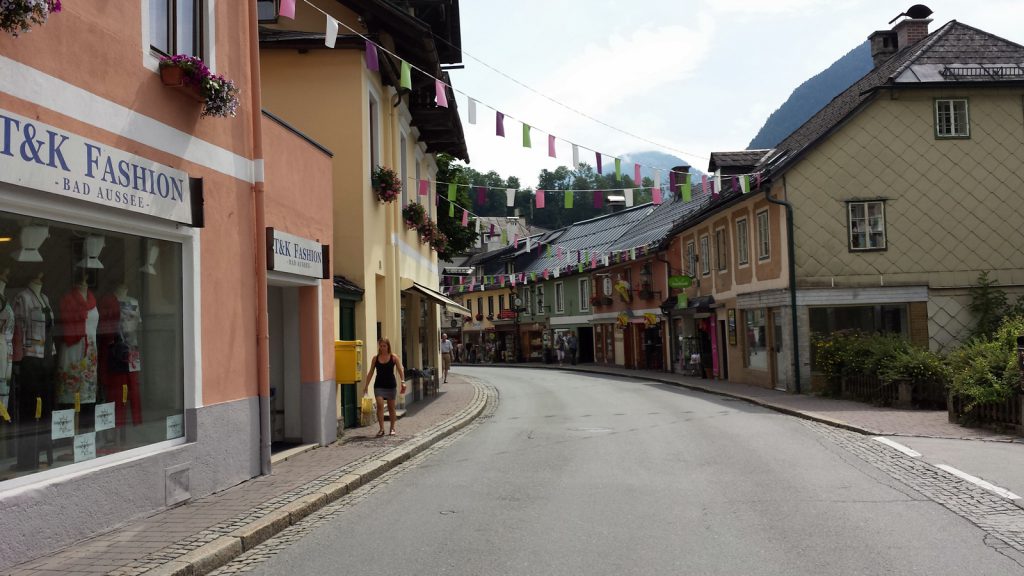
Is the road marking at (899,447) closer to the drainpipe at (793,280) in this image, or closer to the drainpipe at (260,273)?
the drainpipe at (260,273)

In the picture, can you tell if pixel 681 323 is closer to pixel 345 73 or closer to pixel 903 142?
pixel 903 142

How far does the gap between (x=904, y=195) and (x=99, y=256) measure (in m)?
20.7

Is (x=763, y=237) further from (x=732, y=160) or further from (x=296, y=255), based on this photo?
(x=296, y=255)

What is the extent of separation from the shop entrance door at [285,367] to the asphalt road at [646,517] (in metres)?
2.27

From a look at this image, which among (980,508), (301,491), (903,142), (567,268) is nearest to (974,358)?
(980,508)

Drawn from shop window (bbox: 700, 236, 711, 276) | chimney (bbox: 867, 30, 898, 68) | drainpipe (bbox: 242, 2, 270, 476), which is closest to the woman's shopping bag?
drainpipe (bbox: 242, 2, 270, 476)

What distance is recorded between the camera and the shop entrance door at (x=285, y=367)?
12828 mm

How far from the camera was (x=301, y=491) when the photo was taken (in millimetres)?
8945

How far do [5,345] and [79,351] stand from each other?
0.88 m

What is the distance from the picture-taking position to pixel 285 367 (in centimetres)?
1291

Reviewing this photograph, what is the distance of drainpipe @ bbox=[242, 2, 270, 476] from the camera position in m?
10.1

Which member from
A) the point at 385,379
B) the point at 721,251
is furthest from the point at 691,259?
the point at 385,379

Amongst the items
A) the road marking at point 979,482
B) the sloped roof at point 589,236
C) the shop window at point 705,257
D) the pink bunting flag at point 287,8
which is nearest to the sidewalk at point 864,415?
the road marking at point 979,482

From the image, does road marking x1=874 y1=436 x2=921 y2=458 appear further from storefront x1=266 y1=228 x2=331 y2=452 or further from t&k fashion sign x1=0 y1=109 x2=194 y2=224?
t&k fashion sign x1=0 y1=109 x2=194 y2=224
